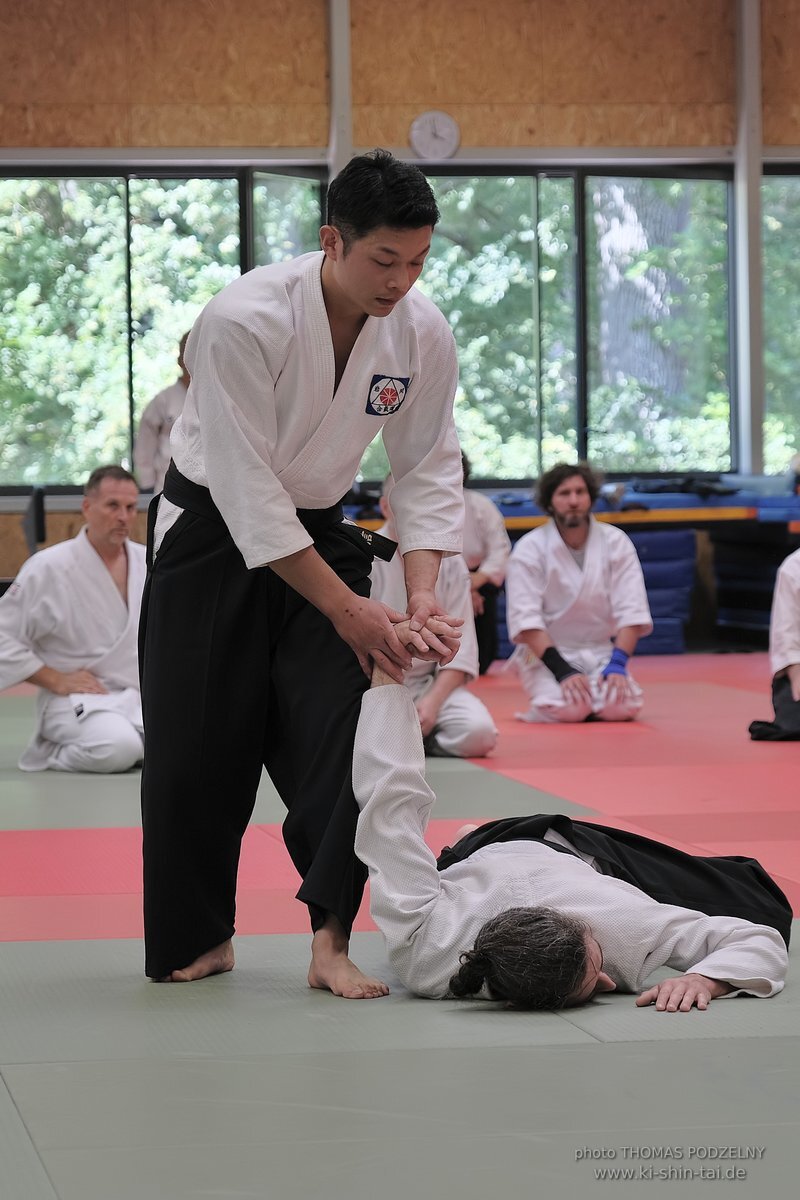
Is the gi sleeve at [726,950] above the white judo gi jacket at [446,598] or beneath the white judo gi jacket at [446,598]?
beneath

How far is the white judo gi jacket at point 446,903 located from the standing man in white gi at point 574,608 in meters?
4.49

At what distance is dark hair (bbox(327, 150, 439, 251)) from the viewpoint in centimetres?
262

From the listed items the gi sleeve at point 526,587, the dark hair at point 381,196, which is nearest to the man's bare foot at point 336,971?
the dark hair at point 381,196

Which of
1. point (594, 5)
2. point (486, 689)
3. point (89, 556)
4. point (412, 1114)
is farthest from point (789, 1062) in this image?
point (594, 5)

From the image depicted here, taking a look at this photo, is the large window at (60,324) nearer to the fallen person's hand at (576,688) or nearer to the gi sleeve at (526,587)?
the gi sleeve at (526,587)

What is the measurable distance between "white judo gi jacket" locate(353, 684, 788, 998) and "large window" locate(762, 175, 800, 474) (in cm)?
966

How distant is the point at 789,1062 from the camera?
238 centimetres

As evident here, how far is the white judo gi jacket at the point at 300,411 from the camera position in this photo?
9.07ft

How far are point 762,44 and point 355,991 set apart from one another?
10.6 m

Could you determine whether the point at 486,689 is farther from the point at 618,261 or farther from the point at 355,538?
the point at 355,538

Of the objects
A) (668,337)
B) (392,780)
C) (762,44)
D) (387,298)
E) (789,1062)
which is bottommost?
(789,1062)

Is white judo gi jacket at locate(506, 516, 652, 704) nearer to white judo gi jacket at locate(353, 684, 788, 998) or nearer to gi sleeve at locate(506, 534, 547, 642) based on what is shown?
gi sleeve at locate(506, 534, 547, 642)

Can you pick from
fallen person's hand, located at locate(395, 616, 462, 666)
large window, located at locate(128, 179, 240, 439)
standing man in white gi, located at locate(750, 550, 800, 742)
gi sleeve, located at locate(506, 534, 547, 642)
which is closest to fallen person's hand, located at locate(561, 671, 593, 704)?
gi sleeve, located at locate(506, 534, 547, 642)

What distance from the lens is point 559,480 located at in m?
7.45
